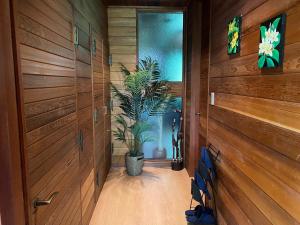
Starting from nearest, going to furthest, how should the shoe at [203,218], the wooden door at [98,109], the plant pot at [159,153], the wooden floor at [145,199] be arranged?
the shoe at [203,218], the wooden floor at [145,199], the wooden door at [98,109], the plant pot at [159,153]

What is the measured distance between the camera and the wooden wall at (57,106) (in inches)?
41.8

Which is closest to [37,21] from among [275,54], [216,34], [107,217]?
[275,54]

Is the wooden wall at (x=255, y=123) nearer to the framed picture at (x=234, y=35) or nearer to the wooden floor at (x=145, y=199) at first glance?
the framed picture at (x=234, y=35)

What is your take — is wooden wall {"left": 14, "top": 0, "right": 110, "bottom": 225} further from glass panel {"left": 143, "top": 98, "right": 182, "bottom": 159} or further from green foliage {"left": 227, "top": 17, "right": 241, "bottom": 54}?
glass panel {"left": 143, "top": 98, "right": 182, "bottom": 159}

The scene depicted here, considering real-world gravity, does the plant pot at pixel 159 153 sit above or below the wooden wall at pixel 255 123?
below

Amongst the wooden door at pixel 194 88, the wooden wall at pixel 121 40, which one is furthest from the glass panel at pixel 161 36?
the wooden door at pixel 194 88

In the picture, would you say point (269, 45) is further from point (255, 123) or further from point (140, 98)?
point (140, 98)

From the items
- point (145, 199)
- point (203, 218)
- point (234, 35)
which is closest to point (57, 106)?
point (234, 35)

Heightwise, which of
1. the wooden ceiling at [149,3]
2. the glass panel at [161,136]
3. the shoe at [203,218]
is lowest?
the shoe at [203,218]

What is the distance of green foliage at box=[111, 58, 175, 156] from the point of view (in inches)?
133

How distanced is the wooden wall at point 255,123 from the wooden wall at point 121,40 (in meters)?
1.66

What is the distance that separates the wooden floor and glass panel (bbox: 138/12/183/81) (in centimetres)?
169

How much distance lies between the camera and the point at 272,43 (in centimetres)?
117

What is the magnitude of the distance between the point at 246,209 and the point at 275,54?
3.23ft
